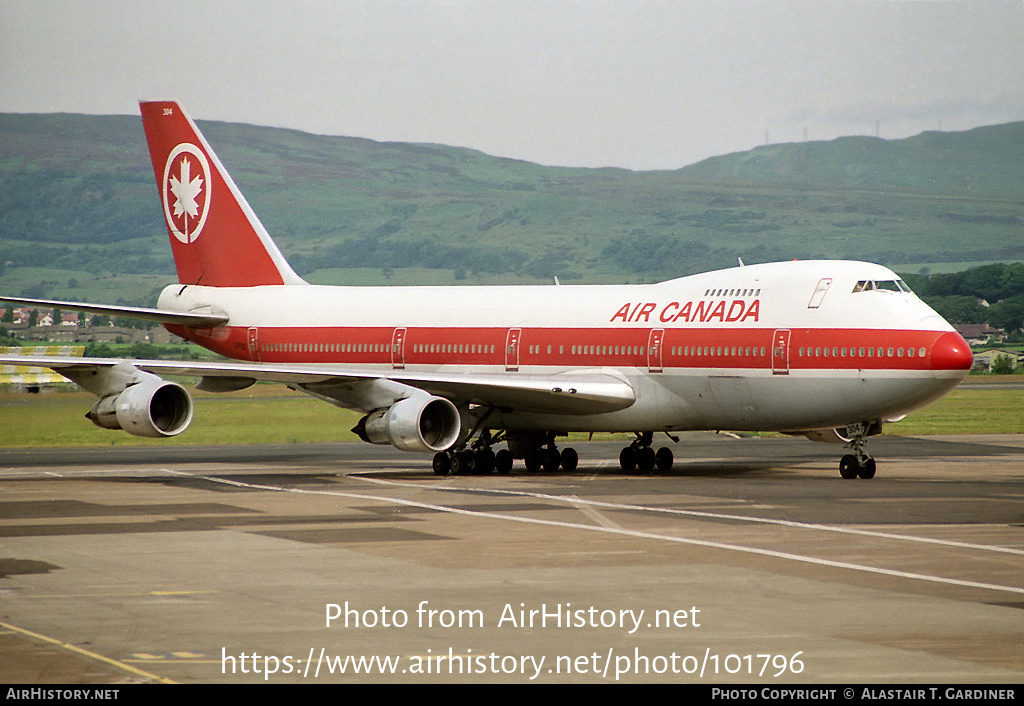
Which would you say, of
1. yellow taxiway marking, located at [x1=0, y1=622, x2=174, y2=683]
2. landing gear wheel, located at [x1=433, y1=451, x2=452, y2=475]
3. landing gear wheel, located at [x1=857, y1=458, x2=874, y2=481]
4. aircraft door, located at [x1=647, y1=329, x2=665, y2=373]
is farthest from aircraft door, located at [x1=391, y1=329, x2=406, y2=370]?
yellow taxiway marking, located at [x1=0, y1=622, x2=174, y2=683]

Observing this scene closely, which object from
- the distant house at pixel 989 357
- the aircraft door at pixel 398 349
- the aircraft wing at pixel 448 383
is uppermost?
the distant house at pixel 989 357

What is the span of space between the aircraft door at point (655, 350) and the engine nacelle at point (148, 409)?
33.8 ft

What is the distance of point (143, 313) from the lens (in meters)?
35.9

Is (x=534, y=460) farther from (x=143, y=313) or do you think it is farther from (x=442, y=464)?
(x=143, y=313)

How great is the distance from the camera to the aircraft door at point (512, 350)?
33.8 metres

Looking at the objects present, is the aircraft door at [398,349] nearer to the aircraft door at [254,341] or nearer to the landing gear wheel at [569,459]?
the aircraft door at [254,341]

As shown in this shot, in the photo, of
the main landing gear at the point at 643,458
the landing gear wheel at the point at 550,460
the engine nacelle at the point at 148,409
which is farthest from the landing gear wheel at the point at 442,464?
the engine nacelle at the point at 148,409

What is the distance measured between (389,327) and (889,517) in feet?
55.8

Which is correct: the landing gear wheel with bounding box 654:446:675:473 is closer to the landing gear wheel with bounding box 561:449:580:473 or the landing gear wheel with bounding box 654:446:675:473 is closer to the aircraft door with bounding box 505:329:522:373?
the landing gear wheel with bounding box 561:449:580:473

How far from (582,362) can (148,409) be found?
32.3 feet

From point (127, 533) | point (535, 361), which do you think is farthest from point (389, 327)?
point (127, 533)

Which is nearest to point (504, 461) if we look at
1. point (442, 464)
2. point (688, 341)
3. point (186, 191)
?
point (442, 464)

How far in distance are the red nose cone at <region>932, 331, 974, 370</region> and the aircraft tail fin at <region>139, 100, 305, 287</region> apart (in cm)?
1871

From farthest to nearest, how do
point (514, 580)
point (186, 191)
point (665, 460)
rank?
point (186, 191), point (665, 460), point (514, 580)
